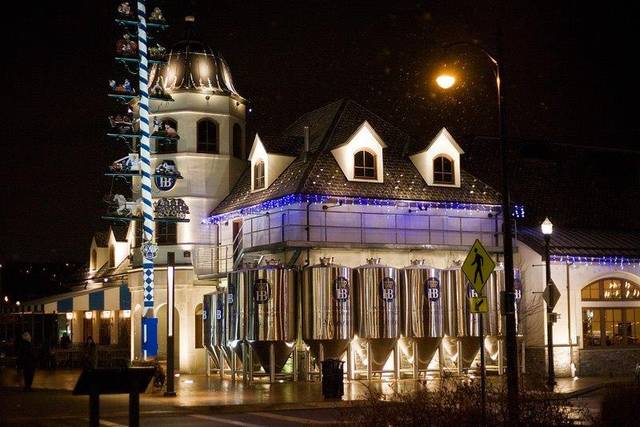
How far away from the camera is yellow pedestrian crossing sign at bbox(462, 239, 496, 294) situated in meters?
20.3

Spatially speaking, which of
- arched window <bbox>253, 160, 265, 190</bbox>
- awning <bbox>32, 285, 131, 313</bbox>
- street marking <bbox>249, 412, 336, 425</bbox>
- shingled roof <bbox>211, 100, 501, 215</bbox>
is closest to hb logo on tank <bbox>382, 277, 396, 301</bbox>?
shingled roof <bbox>211, 100, 501, 215</bbox>

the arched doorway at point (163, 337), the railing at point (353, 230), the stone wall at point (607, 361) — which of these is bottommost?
the stone wall at point (607, 361)

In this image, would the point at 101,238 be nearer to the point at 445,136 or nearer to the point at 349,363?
the point at 445,136

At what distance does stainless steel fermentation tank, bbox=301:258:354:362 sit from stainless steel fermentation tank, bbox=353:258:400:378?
0.51m

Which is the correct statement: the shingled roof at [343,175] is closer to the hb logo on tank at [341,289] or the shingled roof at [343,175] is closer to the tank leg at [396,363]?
the hb logo on tank at [341,289]

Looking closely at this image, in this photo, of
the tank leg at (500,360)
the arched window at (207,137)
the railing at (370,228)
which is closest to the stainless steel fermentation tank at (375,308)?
the railing at (370,228)

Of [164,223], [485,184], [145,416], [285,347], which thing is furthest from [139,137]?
[145,416]

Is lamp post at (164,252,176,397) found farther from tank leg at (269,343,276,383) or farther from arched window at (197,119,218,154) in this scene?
arched window at (197,119,218,154)

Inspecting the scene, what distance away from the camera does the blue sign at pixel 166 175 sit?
42062 mm

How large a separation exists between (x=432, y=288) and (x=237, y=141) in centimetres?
1261

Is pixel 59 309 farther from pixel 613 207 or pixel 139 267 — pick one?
pixel 613 207

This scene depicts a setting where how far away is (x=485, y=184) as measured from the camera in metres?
41.2

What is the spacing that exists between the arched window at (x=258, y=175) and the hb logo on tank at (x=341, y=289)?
6215mm

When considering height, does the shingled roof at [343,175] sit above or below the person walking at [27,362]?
above
